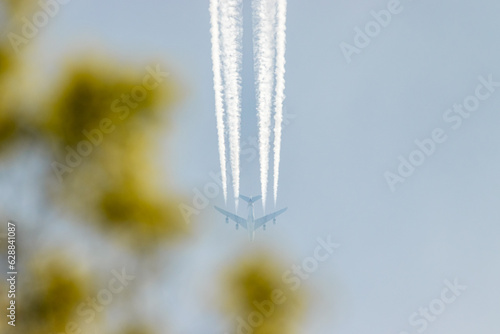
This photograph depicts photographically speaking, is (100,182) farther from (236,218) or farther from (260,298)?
(236,218)

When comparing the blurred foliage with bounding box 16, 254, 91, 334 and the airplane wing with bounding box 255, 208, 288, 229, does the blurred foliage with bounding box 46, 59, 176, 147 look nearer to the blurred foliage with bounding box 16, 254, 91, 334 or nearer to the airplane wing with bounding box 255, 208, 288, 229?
the blurred foliage with bounding box 16, 254, 91, 334

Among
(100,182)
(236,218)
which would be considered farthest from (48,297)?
(236,218)

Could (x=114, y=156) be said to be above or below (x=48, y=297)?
above

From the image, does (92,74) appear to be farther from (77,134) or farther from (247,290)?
(247,290)

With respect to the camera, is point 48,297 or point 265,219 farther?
point 265,219

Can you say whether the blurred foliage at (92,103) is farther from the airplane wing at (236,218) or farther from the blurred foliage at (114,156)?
the airplane wing at (236,218)

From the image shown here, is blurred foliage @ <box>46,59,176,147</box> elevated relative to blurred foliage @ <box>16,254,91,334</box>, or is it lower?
elevated

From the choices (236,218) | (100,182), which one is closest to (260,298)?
(100,182)

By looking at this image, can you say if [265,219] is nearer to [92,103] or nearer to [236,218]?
[236,218]

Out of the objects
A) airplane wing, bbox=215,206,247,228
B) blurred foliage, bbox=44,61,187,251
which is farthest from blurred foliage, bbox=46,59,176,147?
airplane wing, bbox=215,206,247,228

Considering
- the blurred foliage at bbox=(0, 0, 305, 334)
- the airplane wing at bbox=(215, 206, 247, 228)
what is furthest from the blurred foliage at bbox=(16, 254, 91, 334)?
the airplane wing at bbox=(215, 206, 247, 228)

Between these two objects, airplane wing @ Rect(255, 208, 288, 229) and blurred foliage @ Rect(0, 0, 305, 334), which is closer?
blurred foliage @ Rect(0, 0, 305, 334)

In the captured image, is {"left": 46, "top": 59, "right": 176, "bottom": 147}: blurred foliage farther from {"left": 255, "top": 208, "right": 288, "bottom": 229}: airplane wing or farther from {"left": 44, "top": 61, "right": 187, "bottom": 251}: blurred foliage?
{"left": 255, "top": 208, "right": 288, "bottom": 229}: airplane wing
